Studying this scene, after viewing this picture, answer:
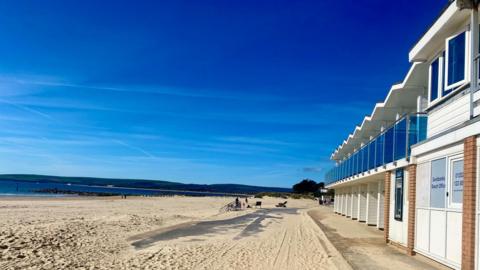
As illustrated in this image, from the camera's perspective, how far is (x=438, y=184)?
10.5m

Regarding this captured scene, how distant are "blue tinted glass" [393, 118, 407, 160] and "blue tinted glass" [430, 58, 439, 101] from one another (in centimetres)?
180

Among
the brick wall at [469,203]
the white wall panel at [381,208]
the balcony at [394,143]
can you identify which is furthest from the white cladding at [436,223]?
the white wall panel at [381,208]

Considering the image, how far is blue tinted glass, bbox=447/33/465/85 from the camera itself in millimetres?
10109

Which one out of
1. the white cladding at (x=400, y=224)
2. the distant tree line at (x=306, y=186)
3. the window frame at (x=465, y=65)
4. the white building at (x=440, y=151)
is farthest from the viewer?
the distant tree line at (x=306, y=186)

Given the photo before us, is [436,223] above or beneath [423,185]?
beneath

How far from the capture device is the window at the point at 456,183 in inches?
361

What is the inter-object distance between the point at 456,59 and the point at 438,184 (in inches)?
105

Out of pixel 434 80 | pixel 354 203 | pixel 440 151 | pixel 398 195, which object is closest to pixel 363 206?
pixel 354 203

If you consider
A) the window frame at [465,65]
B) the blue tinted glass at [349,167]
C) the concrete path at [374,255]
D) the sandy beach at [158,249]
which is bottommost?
the sandy beach at [158,249]

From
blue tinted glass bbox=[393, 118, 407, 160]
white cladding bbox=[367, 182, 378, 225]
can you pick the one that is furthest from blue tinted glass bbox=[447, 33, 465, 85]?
white cladding bbox=[367, 182, 378, 225]

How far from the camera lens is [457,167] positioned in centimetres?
941

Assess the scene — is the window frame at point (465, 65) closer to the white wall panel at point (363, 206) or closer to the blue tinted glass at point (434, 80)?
the blue tinted glass at point (434, 80)

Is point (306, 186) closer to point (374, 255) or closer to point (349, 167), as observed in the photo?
point (349, 167)

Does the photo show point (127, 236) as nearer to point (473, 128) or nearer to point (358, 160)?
point (358, 160)
